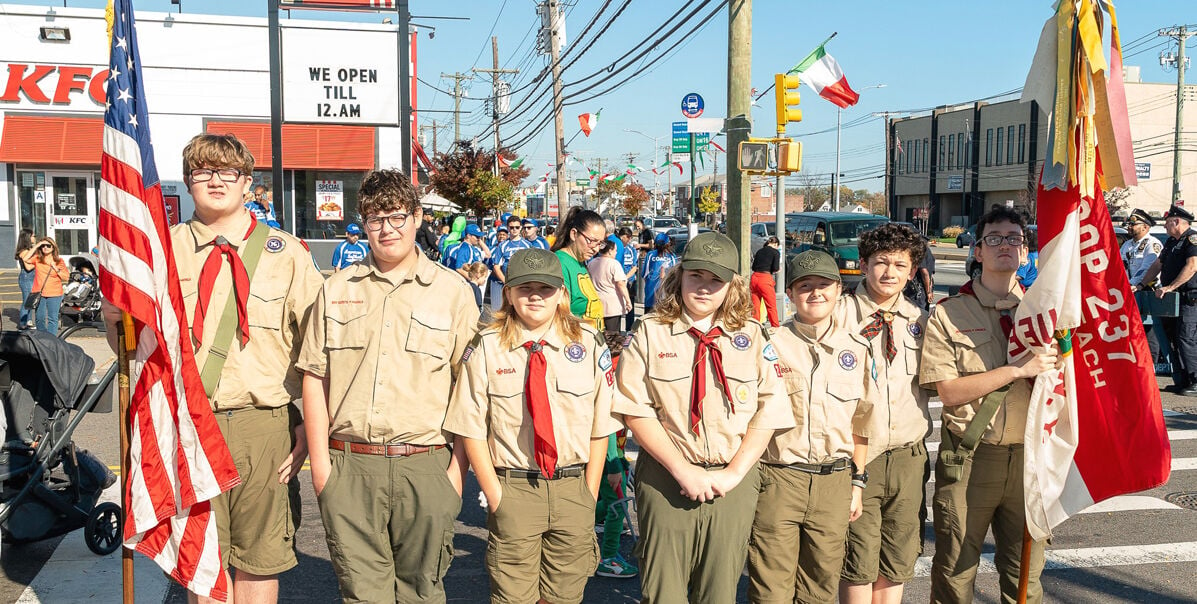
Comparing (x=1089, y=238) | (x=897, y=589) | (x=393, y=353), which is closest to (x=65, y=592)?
(x=393, y=353)

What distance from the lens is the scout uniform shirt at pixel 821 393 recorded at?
3701 millimetres

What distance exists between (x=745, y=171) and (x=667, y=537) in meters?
9.22

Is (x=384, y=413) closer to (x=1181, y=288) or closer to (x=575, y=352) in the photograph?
(x=575, y=352)

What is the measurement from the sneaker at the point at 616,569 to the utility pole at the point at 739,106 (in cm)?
695

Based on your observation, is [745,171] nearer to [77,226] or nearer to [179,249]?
[179,249]

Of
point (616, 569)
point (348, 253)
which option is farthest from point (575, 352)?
point (348, 253)

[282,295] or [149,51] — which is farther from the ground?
[149,51]

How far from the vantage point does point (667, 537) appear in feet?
11.5

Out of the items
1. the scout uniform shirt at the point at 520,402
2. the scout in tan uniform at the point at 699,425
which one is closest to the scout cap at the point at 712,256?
the scout in tan uniform at the point at 699,425

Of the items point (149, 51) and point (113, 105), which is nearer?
point (113, 105)

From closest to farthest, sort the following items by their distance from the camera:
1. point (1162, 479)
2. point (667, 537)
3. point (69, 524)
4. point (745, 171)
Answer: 1. point (667, 537)
2. point (1162, 479)
3. point (69, 524)
4. point (745, 171)

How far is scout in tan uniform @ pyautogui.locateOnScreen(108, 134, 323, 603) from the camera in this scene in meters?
3.61

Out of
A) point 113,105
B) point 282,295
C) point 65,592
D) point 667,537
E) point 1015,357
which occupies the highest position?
point 113,105

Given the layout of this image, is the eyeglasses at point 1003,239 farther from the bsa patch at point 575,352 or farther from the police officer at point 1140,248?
the police officer at point 1140,248
